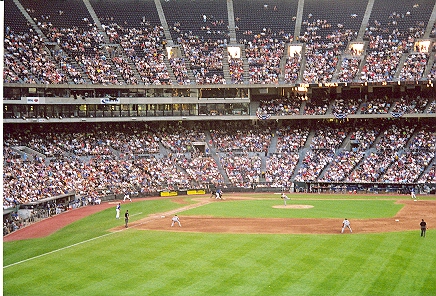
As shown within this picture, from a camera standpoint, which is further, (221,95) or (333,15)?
(333,15)

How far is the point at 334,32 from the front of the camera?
71.2 meters

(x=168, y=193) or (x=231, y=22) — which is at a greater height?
(x=231, y=22)

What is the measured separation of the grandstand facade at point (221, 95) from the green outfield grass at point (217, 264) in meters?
24.8

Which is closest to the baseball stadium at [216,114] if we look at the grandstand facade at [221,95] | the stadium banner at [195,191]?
the grandstand facade at [221,95]

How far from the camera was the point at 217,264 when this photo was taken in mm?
26438

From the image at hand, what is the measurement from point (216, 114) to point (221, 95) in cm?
258

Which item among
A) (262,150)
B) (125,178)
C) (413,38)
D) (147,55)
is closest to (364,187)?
(262,150)

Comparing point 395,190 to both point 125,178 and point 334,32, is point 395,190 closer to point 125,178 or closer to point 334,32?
point 334,32

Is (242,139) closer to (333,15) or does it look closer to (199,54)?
(199,54)

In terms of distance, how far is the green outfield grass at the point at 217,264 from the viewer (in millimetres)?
22312

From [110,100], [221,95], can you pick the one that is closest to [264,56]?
[221,95]

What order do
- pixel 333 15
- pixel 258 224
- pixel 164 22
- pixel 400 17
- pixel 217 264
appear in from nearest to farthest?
pixel 217 264, pixel 258 224, pixel 400 17, pixel 164 22, pixel 333 15

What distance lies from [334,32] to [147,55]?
84.0 feet

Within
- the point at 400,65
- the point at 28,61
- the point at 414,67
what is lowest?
the point at 414,67
